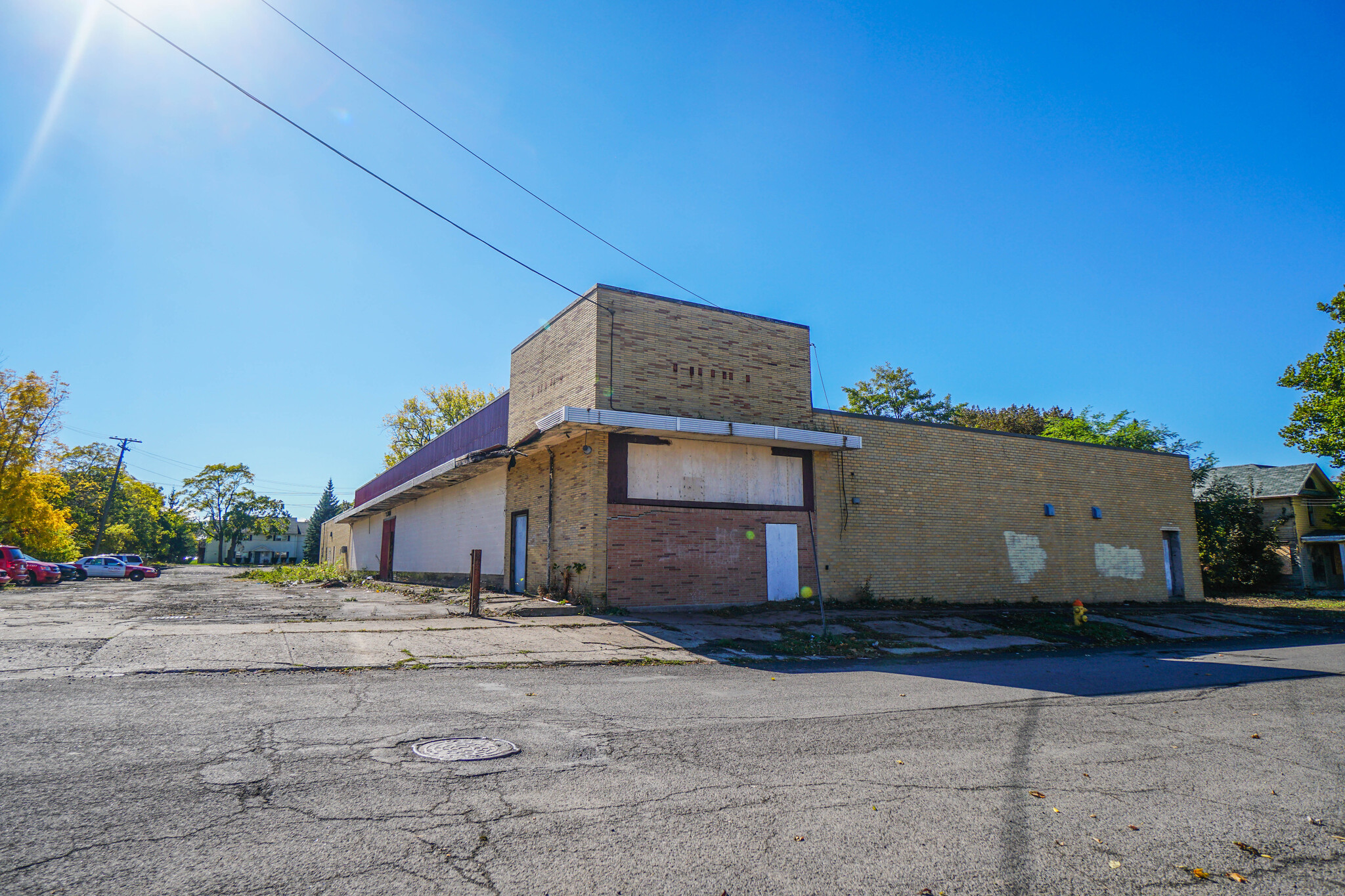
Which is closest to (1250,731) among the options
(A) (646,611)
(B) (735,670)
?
(B) (735,670)

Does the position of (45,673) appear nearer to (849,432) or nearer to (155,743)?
(155,743)

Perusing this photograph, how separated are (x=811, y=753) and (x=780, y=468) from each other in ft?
39.6

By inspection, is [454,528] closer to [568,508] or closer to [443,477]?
[443,477]

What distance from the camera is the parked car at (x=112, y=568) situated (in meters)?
36.4

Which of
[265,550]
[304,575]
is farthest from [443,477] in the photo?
[265,550]

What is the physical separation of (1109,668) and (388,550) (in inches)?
1245

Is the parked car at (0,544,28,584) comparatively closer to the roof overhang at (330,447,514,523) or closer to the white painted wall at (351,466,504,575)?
the roof overhang at (330,447,514,523)

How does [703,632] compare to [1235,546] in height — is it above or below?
below

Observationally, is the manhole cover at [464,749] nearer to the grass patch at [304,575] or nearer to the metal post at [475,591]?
the metal post at [475,591]

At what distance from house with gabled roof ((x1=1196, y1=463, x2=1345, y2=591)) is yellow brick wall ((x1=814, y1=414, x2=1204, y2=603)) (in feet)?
42.3

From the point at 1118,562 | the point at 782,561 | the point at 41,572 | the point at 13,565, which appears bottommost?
the point at 41,572

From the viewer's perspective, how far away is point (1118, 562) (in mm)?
21156

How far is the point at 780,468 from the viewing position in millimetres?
16625

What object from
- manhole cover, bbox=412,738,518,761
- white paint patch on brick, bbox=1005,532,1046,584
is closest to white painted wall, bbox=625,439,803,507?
white paint patch on brick, bbox=1005,532,1046,584
